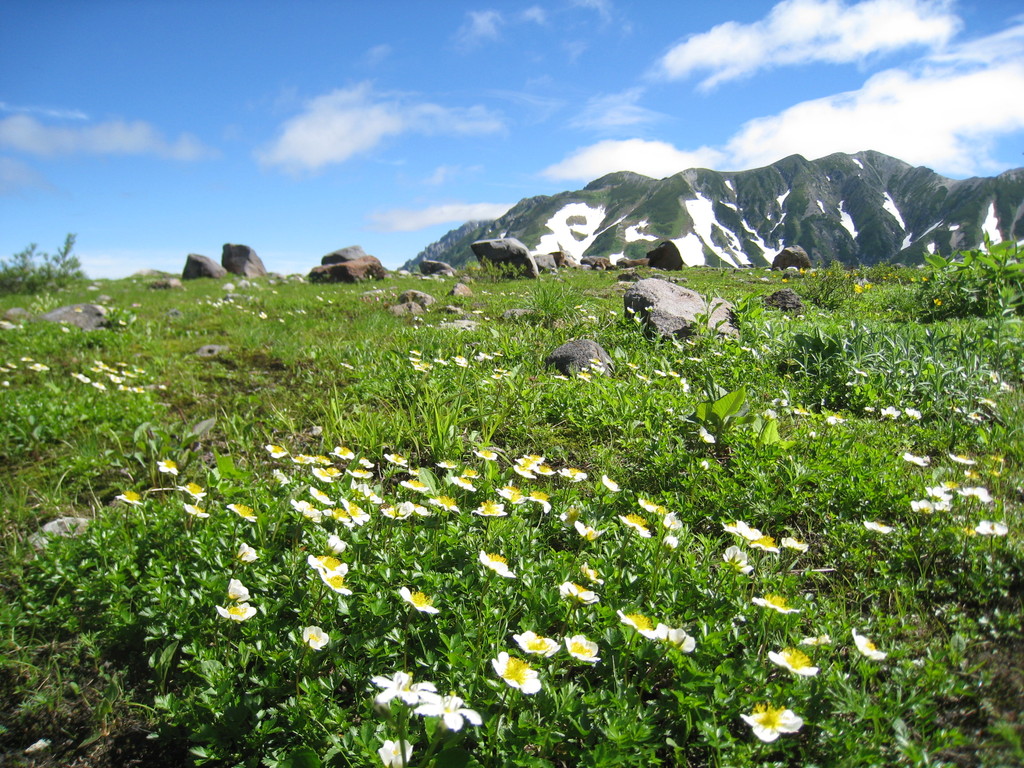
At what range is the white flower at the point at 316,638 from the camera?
1.96 metres

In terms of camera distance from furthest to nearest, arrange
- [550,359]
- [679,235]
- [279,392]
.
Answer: [679,235], [550,359], [279,392]

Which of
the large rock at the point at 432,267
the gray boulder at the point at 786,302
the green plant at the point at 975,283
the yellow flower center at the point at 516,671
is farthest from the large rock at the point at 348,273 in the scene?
the yellow flower center at the point at 516,671

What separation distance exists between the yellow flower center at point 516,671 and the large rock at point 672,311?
202 inches

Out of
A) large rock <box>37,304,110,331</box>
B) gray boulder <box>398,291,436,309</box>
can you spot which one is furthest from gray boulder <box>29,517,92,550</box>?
gray boulder <box>398,291,436,309</box>

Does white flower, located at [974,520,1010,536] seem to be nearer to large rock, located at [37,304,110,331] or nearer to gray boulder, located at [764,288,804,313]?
gray boulder, located at [764,288,804,313]

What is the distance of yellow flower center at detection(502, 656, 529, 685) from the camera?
1709 mm

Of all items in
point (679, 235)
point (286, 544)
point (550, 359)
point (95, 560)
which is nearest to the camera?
point (95, 560)

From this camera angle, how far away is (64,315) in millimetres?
8469

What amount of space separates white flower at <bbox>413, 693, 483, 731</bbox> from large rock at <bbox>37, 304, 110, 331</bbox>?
9068mm

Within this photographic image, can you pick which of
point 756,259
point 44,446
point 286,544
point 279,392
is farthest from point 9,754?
point 756,259

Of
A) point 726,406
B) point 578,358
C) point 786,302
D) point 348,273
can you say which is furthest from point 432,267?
point 726,406

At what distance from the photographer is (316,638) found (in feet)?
6.55

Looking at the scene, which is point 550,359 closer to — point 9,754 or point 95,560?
point 95,560

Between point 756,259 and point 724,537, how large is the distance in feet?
645
